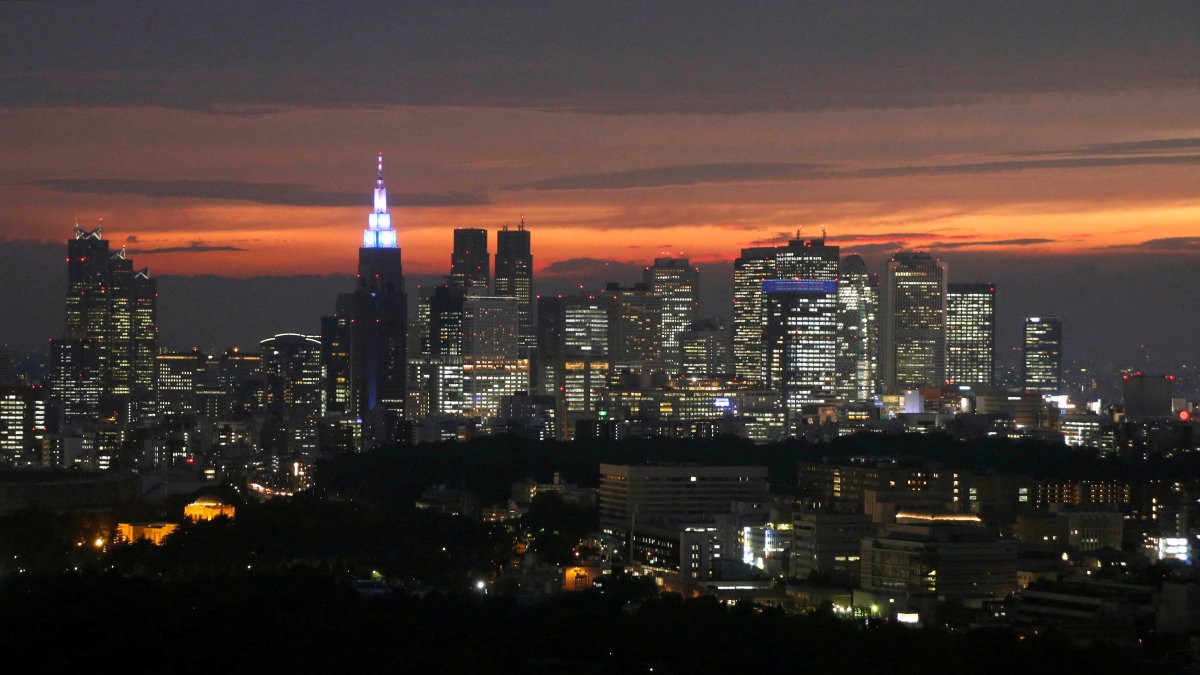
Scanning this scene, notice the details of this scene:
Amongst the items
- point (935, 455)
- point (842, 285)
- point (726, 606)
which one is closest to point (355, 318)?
point (842, 285)

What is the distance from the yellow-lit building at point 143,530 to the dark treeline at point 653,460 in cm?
908

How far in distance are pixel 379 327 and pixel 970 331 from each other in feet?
121

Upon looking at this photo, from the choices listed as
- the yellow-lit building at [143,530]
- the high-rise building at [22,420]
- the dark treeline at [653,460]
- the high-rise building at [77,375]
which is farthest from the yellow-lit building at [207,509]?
the high-rise building at [77,375]

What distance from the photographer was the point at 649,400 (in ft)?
400

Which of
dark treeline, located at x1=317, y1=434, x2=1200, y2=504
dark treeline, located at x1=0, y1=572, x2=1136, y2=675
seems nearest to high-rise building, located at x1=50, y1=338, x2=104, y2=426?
dark treeline, located at x1=317, y1=434, x2=1200, y2=504

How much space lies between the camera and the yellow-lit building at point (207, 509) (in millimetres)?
65625

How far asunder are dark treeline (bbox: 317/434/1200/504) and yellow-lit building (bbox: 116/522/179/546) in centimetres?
908

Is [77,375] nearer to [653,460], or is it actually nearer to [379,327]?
[379,327]

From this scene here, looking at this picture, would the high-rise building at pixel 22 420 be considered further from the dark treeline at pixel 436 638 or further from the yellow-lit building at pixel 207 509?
the dark treeline at pixel 436 638

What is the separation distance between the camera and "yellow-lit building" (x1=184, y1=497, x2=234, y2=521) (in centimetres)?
6562

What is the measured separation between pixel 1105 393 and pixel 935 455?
7158 centimetres

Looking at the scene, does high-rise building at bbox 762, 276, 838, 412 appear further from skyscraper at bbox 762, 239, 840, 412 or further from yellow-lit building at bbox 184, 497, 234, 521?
yellow-lit building at bbox 184, 497, 234, 521

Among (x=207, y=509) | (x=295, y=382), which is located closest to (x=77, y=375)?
(x=295, y=382)

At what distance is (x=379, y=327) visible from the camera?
122438 millimetres
